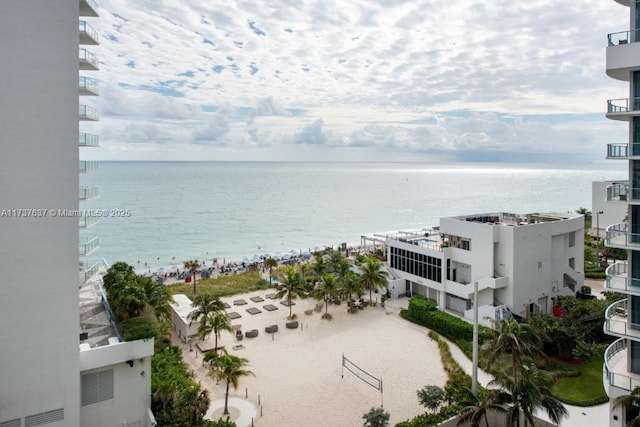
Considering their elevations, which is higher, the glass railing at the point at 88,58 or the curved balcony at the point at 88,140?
the glass railing at the point at 88,58

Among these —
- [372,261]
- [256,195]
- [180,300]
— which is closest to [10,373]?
[180,300]

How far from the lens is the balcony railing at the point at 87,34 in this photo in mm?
17812

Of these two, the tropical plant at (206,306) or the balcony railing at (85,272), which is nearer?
the balcony railing at (85,272)

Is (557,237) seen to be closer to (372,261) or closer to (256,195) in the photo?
(372,261)

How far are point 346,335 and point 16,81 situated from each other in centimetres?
2255

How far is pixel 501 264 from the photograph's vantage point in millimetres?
28094

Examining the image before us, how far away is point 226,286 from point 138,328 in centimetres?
2449

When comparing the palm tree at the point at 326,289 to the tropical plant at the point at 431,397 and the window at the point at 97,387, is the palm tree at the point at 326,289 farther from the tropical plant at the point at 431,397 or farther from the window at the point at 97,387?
the window at the point at 97,387

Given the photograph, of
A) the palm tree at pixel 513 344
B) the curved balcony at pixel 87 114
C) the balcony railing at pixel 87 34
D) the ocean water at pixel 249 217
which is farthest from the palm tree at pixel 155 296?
the ocean water at pixel 249 217

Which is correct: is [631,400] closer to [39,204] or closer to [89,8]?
[39,204]

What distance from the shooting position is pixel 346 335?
27984 millimetres

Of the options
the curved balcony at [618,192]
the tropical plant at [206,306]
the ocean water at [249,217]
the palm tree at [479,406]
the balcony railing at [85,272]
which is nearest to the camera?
the palm tree at [479,406]

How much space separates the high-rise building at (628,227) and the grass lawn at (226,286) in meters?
30.1

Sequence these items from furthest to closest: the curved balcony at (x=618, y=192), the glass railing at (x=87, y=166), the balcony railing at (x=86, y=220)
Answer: the glass railing at (x=87, y=166)
the balcony railing at (x=86, y=220)
the curved balcony at (x=618, y=192)
